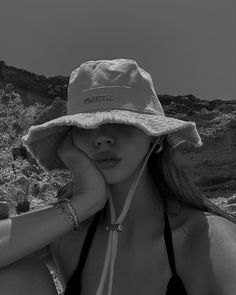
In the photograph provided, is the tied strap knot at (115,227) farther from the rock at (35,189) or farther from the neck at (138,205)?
the rock at (35,189)

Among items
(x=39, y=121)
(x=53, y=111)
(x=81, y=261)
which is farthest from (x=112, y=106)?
(x=39, y=121)

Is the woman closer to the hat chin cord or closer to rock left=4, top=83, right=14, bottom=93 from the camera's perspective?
the hat chin cord

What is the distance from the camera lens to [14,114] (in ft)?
65.0

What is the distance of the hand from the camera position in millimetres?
1367

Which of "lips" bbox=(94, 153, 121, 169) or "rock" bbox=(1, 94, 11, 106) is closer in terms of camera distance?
"lips" bbox=(94, 153, 121, 169)

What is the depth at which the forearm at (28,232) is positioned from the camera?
124 centimetres

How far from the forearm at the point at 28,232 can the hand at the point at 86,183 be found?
80 mm

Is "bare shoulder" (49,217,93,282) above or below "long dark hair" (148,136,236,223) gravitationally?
below

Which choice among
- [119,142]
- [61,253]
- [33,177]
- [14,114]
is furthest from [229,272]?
[14,114]

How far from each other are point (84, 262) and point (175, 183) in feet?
1.21

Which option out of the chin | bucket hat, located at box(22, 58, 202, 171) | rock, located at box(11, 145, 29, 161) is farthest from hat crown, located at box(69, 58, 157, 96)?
rock, located at box(11, 145, 29, 161)

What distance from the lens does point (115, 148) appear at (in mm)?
1363

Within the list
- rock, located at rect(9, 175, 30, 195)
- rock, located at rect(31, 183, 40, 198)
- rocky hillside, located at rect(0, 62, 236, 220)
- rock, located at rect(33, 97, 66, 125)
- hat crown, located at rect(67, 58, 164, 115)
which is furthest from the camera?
rock, located at rect(33, 97, 66, 125)

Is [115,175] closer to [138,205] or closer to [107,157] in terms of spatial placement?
[107,157]
